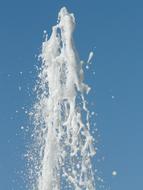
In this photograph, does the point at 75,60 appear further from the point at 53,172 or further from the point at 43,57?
the point at 53,172

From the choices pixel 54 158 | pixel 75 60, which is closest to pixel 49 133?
pixel 54 158

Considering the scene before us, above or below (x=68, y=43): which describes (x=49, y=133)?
below

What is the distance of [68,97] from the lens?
76438 mm

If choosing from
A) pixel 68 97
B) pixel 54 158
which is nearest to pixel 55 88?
pixel 68 97

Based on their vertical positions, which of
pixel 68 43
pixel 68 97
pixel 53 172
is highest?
pixel 68 43

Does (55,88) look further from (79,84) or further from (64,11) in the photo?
(64,11)

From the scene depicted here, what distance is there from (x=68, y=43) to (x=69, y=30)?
1436mm

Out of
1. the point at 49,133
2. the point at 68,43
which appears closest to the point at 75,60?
the point at 68,43

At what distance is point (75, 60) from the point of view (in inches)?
3029

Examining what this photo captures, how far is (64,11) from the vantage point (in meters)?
79.6

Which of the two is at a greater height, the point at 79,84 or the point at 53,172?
the point at 79,84

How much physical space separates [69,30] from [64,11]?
8.18 feet

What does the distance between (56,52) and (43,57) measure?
4.68ft

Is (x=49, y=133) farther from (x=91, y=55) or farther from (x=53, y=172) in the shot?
(x=91, y=55)
